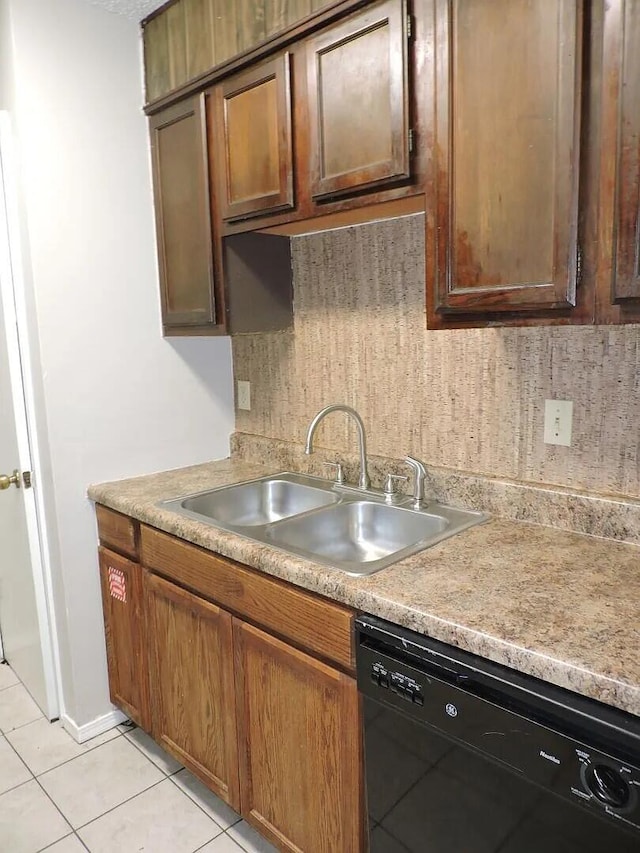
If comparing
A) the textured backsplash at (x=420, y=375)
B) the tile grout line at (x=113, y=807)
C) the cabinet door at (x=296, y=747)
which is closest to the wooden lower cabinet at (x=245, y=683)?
the cabinet door at (x=296, y=747)

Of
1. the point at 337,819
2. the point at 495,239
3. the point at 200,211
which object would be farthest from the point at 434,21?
the point at 337,819

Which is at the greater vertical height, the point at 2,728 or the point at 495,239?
the point at 495,239

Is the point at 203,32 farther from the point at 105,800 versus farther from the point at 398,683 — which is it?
the point at 105,800

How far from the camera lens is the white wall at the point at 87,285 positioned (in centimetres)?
195

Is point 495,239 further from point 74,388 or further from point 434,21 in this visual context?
point 74,388

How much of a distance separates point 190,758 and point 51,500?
3.12ft

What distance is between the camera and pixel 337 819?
1.38 metres

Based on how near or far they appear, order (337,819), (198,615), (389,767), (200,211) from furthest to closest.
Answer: (200,211)
(198,615)
(337,819)
(389,767)

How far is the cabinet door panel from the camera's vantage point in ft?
6.49

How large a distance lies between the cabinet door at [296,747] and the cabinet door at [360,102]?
3.81 feet

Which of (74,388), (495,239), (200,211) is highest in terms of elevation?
(200,211)

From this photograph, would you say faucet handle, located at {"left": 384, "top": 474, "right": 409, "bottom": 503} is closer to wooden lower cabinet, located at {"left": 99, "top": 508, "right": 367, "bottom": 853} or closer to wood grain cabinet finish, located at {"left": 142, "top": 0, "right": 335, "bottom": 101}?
wooden lower cabinet, located at {"left": 99, "top": 508, "right": 367, "bottom": 853}

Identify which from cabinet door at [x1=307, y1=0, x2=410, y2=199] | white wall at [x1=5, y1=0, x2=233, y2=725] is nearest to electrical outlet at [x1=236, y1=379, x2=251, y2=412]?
white wall at [x1=5, y1=0, x2=233, y2=725]

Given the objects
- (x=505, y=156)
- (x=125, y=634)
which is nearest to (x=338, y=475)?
(x=125, y=634)
